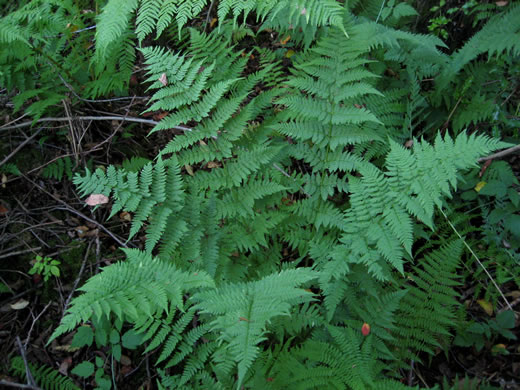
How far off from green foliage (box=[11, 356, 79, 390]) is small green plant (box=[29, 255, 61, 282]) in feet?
2.13

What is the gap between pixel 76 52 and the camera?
11.8 feet

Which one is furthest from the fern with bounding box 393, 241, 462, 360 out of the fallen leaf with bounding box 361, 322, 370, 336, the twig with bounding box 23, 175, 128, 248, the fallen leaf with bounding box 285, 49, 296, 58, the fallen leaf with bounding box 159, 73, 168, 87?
the fallen leaf with bounding box 285, 49, 296, 58

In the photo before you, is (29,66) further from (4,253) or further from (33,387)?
(33,387)

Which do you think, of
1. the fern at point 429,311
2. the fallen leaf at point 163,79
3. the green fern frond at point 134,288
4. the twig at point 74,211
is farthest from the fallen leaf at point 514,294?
the twig at point 74,211

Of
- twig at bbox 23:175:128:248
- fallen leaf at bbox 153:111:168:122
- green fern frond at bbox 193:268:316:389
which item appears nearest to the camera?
green fern frond at bbox 193:268:316:389

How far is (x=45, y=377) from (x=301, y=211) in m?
2.28

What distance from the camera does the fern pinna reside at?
2.26 metres

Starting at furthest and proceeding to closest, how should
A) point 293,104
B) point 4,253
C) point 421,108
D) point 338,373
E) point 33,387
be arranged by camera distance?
point 421,108 < point 4,253 < point 293,104 < point 33,387 < point 338,373

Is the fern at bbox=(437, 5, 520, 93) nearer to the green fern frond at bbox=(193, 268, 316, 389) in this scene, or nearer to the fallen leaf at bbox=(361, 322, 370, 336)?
the fallen leaf at bbox=(361, 322, 370, 336)

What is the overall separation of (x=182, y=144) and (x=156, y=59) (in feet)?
2.06

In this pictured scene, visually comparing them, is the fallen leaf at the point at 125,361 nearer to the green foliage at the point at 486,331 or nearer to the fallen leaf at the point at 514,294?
the green foliage at the point at 486,331

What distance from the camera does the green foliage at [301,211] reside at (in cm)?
228

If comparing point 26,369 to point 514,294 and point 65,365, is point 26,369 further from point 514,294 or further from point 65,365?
point 514,294

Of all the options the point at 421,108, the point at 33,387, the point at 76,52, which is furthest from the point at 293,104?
the point at 33,387
